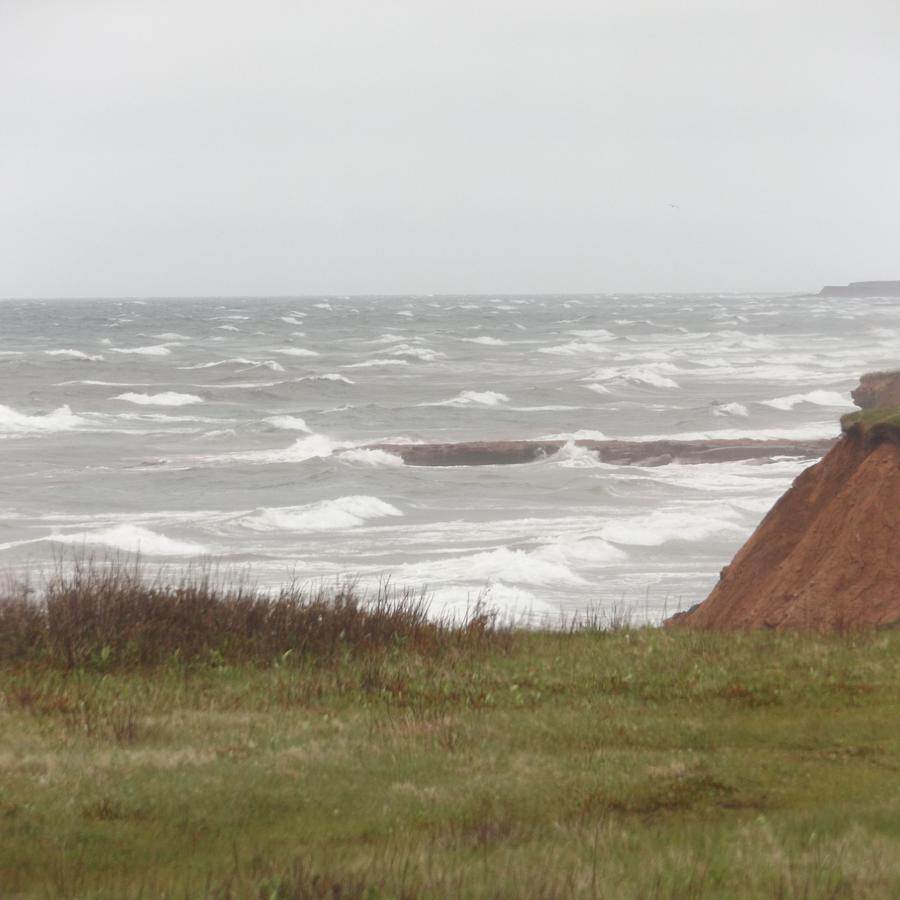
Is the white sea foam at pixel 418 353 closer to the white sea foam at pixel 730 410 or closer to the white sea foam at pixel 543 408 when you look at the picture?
the white sea foam at pixel 543 408

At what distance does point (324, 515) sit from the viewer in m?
27.4

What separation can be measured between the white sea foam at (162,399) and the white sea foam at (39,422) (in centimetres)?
438

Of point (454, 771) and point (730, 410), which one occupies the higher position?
point (454, 771)

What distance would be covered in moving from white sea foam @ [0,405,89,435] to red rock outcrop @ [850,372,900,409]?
88.6 ft

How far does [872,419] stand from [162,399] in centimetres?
4523

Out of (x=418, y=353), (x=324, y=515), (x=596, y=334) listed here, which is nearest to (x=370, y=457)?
(x=324, y=515)

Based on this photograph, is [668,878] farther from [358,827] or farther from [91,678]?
[91,678]

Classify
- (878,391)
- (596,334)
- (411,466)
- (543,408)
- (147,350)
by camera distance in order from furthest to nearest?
(596,334) < (147,350) < (543,408) < (411,466) < (878,391)

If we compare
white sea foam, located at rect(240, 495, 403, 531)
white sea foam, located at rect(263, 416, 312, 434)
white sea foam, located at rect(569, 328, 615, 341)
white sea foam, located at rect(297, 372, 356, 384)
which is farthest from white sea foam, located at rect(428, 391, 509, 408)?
white sea foam, located at rect(569, 328, 615, 341)

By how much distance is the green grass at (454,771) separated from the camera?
481cm

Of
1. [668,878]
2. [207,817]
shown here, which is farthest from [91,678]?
[668,878]

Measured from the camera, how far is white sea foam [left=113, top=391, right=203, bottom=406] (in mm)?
54719

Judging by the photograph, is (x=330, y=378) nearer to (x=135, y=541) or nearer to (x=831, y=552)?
(x=135, y=541)

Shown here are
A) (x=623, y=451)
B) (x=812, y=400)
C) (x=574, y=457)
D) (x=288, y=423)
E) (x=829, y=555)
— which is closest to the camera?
(x=829, y=555)
